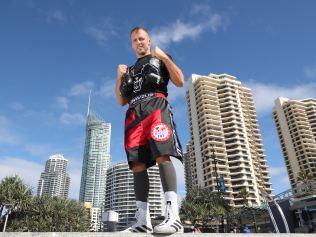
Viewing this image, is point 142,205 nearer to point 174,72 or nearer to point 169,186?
point 169,186

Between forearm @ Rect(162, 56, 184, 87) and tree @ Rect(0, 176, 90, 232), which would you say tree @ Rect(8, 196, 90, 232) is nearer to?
tree @ Rect(0, 176, 90, 232)

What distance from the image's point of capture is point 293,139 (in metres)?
128

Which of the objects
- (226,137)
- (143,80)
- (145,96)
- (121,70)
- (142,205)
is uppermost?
(226,137)

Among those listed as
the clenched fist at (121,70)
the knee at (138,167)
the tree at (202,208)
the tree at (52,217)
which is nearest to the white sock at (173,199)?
the knee at (138,167)

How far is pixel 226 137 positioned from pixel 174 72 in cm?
10549

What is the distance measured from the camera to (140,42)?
4125mm

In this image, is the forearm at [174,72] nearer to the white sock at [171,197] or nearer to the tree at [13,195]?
the white sock at [171,197]

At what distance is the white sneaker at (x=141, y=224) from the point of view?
3.23 metres

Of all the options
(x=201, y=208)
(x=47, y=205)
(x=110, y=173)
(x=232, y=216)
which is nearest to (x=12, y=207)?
(x=47, y=205)

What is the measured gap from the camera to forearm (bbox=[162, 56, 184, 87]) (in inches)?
148

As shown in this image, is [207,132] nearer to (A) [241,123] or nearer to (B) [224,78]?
(A) [241,123]

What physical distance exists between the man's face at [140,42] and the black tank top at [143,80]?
0.42 feet

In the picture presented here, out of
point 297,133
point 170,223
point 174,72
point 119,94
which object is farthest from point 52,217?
point 297,133

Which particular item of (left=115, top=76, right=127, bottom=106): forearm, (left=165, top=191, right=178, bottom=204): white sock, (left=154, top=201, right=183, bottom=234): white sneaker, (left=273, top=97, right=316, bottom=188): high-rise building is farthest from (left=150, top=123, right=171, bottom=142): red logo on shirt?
(left=273, top=97, right=316, bottom=188): high-rise building
